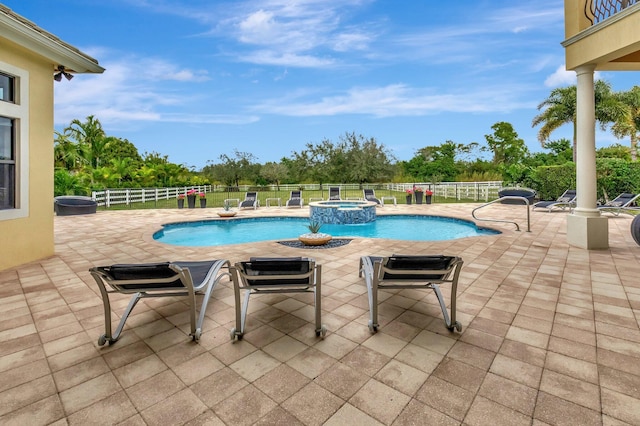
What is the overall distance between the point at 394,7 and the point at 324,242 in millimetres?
17993

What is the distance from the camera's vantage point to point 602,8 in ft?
19.2

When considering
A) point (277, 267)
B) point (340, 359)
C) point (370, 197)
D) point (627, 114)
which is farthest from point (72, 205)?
point (627, 114)

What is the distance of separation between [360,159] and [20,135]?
29.3m

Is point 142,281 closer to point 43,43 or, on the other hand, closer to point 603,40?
point 43,43

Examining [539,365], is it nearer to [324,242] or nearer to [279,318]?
[279,318]

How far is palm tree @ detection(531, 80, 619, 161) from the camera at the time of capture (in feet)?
57.8

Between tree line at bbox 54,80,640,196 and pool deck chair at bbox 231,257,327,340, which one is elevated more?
tree line at bbox 54,80,640,196

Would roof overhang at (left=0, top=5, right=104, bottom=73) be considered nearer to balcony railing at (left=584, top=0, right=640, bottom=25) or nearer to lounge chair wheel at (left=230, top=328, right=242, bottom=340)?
lounge chair wheel at (left=230, top=328, right=242, bottom=340)

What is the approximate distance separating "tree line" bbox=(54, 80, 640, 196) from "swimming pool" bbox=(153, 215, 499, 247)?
8612 millimetres

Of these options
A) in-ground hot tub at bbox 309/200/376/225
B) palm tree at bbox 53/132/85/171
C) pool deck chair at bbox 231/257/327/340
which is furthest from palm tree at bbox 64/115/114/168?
pool deck chair at bbox 231/257/327/340

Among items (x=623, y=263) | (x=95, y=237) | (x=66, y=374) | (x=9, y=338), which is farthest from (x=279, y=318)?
(x=95, y=237)

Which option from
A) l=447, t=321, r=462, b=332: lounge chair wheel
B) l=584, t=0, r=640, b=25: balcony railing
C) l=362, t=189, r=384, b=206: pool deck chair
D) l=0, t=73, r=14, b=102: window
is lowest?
l=447, t=321, r=462, b=332: lounge chair wheel

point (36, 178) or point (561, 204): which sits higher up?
point (36, 178)

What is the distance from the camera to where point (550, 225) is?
344 inches
